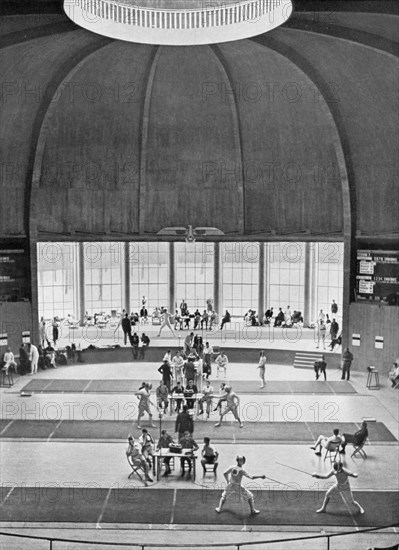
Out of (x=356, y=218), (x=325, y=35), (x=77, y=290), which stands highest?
(x=325, y=35)

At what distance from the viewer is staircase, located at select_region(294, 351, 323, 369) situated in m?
27.7

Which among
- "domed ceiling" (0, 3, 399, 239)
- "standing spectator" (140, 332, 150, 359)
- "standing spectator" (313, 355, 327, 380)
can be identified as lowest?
"standing spectator" (313, 355, 327, 380)

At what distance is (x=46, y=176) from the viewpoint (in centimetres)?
2930

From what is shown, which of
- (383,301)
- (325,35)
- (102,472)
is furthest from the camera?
(383,301)

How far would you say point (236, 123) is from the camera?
→ 29.2 m

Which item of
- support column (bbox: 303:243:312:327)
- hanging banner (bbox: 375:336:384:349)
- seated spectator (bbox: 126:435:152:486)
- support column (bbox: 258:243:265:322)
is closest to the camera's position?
seated spectator (bbox: 126:435:152:486)

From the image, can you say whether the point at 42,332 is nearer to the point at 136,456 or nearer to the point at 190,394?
the point at 190,394

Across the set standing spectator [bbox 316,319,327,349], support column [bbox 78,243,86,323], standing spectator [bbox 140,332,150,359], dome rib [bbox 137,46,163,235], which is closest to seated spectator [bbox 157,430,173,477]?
standing spectator [bbox 140,332,150,359]

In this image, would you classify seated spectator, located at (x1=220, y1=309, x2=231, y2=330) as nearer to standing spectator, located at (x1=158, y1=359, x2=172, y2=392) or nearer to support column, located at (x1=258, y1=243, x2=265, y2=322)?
support column, located at (x1=258, y1=243, x2=265, y2=322)

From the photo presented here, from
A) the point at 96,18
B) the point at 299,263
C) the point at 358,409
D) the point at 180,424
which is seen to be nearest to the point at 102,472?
the point at 180,424

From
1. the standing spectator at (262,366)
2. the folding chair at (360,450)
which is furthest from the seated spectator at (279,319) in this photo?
the folding chair at (360,450)

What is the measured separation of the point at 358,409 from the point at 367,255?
23.8 ft

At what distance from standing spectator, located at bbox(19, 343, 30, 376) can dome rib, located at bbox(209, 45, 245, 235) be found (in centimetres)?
1030

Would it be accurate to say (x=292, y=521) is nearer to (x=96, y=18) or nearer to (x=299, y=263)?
(x=96, y=18)
